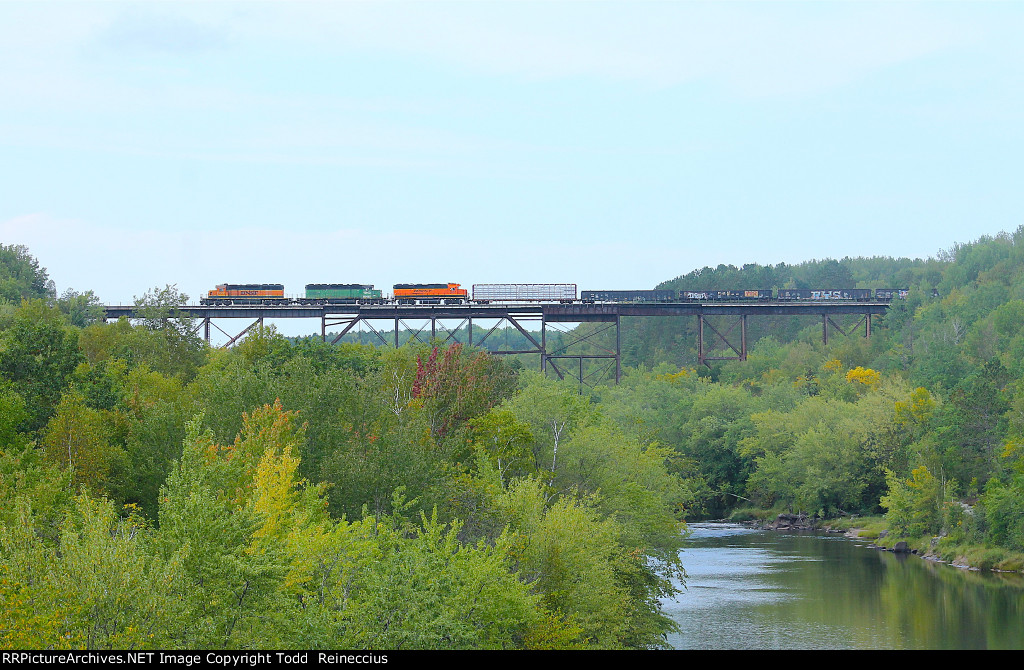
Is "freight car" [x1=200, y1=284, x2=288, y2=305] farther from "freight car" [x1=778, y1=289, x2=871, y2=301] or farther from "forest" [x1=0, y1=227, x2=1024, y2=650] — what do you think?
"freight car" [x1=778, y1=289, x2=871, y2=301]

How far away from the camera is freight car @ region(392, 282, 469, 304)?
323 feet

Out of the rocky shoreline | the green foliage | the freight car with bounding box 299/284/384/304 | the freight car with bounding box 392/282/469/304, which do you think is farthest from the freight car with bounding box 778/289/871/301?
the freight car with bounding box 299/284/384/304

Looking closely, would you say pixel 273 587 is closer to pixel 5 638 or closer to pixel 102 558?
pixel 102 558

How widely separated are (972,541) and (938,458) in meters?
8.08

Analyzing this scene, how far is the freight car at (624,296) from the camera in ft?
339

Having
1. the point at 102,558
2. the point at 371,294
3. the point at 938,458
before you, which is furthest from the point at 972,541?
the point at 102,558

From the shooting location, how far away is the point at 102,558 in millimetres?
22016

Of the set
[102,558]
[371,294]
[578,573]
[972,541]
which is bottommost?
[972,541]

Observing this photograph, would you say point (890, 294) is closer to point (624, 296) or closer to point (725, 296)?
point (725, 296)

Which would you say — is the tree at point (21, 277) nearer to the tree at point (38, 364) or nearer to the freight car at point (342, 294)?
the freight car at point (342, 294)

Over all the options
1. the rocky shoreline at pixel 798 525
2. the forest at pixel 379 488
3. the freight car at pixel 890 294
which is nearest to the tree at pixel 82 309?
the forest at pixel 379 488

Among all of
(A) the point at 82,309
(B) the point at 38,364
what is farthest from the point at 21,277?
(B) the point at 38,364

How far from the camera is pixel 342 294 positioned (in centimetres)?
10006

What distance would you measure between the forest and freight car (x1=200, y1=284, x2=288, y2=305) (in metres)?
6.61
